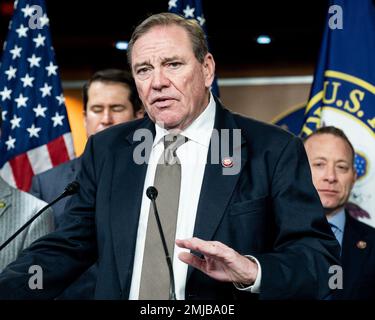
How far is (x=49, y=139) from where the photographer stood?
4270mm

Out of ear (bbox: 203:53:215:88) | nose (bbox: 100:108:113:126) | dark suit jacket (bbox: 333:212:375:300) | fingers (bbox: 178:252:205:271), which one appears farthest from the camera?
nose (bbox: 100:108:113:126)

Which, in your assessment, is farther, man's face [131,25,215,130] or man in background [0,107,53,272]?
man in background [0,107,53,272]

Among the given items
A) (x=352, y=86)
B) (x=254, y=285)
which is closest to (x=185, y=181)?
(x=254, y=285)

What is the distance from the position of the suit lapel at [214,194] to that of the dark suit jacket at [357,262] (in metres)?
1.44

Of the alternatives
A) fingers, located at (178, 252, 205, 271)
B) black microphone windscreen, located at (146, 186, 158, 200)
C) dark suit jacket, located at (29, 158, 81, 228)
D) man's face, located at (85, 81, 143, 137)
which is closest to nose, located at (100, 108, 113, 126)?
man's face, located at (85, 81, 143, 137)

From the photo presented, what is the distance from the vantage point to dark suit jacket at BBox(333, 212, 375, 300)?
11.1 feet

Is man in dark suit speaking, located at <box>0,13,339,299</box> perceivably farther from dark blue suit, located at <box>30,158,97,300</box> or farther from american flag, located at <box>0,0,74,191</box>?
american flag, located at <box>0,0,74,191</box>

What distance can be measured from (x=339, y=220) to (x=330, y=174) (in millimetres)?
231

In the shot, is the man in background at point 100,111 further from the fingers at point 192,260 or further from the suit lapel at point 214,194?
the fingers at point 192,260

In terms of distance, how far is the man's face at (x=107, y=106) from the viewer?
3818mm

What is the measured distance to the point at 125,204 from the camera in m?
2.10

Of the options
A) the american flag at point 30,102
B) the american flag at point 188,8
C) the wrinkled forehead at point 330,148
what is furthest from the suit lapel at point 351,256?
the american flag at point 30,102

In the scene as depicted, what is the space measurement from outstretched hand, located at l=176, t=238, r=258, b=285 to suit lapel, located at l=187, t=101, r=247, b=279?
0.59ft
